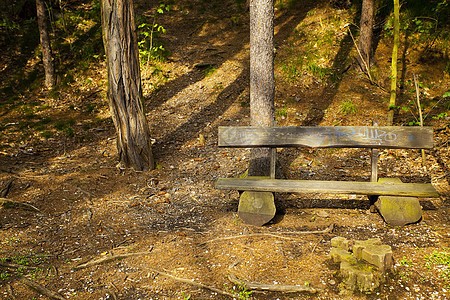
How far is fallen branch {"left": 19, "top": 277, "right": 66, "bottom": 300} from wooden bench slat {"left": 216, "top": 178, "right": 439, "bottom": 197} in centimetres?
238

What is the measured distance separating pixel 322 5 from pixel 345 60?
10.6ft

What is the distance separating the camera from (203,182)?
6.45 metres

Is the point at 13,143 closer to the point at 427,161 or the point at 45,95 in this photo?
the point at 45,95

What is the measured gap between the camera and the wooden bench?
15.0ft

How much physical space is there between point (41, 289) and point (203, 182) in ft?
11.2

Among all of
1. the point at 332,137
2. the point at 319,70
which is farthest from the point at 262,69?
the point at 319,70

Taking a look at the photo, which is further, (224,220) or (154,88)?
(154,88)

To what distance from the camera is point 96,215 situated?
5277mm

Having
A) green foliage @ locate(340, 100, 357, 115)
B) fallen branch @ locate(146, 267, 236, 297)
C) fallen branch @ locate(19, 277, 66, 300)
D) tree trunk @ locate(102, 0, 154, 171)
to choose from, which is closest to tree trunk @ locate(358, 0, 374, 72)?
green foliage @ locate(340, 100, 357, 115)

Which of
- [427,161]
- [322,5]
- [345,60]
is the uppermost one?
[322,5]

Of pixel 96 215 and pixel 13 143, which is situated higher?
pixel 13 143

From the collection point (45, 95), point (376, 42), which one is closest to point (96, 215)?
point (45, 95)

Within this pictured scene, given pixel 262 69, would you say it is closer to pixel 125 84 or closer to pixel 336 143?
pixel 336 143

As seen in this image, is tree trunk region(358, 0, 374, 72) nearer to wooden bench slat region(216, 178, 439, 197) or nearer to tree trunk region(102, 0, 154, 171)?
wooden bench slat region(216, 178, 439, 197)
